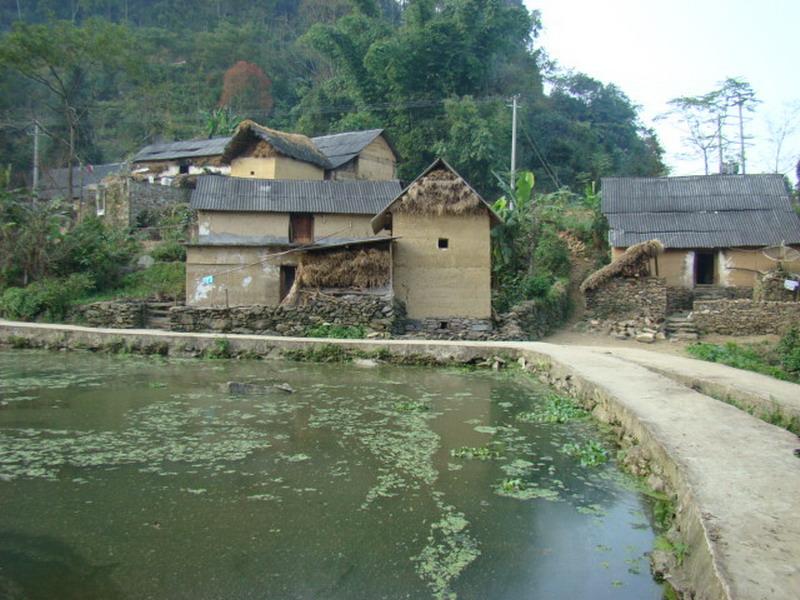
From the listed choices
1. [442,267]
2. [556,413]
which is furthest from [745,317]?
[556,413]

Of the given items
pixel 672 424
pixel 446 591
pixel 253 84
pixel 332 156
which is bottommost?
pixel 446 591

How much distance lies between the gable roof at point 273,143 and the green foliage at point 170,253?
4.79 m

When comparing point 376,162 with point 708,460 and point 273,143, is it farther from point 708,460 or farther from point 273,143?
point 708,460

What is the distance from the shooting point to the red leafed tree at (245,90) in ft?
154

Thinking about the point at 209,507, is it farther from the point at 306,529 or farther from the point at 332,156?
the point at 332,156

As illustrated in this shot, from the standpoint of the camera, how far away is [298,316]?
17.7 meters

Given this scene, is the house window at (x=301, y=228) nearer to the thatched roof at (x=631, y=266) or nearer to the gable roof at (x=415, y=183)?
the gable roof at (x=415, y=183)

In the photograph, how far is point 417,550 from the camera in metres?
4.46

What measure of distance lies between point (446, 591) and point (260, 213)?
18911 millimetres

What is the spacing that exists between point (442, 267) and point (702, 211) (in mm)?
10777

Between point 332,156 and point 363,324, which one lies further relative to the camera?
point 332,156

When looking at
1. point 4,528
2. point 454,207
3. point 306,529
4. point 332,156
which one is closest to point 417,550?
point 306,529

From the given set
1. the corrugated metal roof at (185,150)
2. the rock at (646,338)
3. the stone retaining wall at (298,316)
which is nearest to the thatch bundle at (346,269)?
the stone retaining wall at (298,316)

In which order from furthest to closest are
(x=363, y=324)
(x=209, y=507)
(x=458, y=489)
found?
(x=363, y=324), (x=458, y=489), (x=209, y=507)
